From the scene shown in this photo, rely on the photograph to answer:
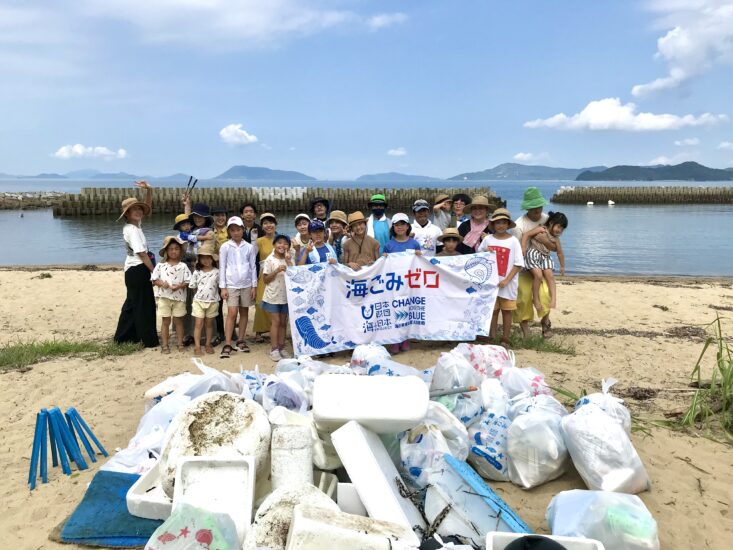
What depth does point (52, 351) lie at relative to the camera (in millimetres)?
6496

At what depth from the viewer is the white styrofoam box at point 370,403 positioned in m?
3.11

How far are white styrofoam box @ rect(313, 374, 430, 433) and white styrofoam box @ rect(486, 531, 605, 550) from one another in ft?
2.71

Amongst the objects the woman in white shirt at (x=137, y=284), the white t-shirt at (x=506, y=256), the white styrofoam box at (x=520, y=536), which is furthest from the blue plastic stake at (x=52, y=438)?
the white t-shirt at (x=506, y=256)

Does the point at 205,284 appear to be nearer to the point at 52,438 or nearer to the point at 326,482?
the point at 52,438

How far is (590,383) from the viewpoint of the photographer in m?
5.48

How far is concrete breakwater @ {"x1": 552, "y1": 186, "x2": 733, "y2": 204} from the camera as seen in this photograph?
A: 170ft

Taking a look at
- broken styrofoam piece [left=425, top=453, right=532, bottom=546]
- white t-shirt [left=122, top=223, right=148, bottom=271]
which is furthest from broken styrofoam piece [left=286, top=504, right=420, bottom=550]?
white t-shirt [left=122, top=223, right=148, bottom=271]

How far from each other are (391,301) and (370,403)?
3.42 m

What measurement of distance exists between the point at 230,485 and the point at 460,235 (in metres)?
4.76

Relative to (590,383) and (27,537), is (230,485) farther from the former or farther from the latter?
(590,383)

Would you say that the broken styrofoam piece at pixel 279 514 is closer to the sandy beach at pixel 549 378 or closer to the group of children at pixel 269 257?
the sandy beach at pixel 549 378

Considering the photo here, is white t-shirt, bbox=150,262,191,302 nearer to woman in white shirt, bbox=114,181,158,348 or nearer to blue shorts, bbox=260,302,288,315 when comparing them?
woman in white shirt, bbox=114,181,158,348

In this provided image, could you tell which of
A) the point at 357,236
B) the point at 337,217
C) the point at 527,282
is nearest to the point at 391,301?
the point at 357,236

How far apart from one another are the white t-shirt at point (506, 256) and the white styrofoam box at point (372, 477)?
390 centimetres
